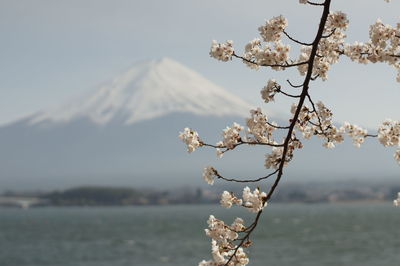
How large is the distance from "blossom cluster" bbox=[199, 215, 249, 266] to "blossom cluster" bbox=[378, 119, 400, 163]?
104 cm

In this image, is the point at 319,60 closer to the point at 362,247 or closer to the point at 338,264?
the point at 338,264

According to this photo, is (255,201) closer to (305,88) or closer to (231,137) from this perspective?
(231,137)

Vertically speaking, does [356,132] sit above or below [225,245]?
above

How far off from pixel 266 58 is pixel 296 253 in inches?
3185

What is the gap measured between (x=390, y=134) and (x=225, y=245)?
4.17 ft

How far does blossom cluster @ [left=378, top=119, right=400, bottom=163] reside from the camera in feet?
15.1

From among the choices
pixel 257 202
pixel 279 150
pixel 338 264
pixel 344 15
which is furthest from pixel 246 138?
pixel 338 264

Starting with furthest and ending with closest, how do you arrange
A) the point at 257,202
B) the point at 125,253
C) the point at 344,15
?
the point at 125,253 → the point at 344,15 → the point at 257,202

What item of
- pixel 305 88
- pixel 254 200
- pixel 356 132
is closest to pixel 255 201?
pixel 254 200

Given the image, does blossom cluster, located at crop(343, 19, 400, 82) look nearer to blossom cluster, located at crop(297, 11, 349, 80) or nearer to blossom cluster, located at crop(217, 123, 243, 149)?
blossom cluster, located at crop(297, 11, 349, 80)

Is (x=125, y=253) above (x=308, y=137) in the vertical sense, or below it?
above

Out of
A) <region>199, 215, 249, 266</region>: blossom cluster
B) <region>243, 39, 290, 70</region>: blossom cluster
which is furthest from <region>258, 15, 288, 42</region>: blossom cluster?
<region>199, 215, 249, 266</region>: blossom cluster

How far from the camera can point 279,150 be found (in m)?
4.54

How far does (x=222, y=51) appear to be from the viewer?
4.71m
